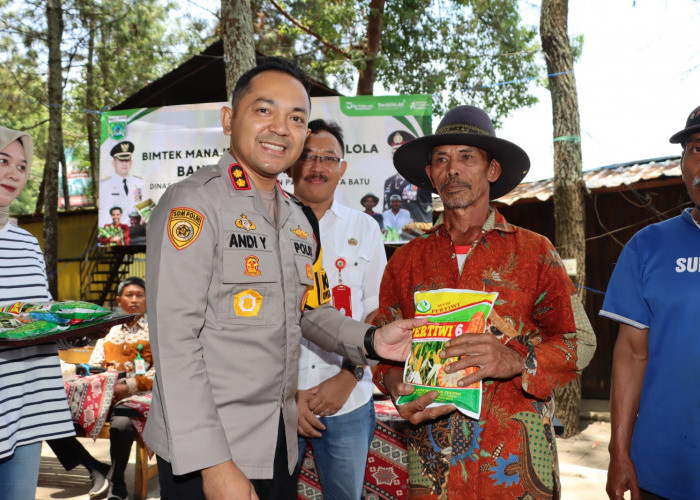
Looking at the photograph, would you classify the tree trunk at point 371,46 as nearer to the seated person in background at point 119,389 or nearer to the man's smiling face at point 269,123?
the seated person in background at point 119,389

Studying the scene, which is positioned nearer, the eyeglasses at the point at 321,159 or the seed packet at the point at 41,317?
the seed packet at the point at 41,317

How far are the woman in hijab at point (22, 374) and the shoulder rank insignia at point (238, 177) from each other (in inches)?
53.0

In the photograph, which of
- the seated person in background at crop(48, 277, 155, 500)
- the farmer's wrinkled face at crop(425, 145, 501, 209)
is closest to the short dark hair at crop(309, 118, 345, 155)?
the farmer's wrinkled face at crop(425, 145, 501, 209)

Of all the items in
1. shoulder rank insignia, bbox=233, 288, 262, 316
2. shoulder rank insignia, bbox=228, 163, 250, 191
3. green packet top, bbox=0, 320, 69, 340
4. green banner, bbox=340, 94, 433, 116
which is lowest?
green packet top, bbox=0, 320, 69, 340

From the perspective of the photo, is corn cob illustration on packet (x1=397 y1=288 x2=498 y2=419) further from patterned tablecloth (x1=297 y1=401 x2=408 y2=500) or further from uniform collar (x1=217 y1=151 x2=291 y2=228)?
patterned tablecloth (x1=297 y1=401 x2=408 y2=500)

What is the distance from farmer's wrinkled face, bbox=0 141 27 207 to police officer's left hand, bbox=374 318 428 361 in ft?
6.33

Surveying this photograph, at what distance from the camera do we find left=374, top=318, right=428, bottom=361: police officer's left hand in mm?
2236

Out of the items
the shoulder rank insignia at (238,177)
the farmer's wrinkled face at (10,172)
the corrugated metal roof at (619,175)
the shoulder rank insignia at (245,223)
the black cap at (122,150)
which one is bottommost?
the shoulder rank insignia at (245,223)

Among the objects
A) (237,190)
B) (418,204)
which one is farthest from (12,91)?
(237,190)

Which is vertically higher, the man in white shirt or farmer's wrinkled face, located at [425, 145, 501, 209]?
farmer's wrinkled face, located at [425, 145, 501, 209]

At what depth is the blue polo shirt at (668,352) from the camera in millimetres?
2166

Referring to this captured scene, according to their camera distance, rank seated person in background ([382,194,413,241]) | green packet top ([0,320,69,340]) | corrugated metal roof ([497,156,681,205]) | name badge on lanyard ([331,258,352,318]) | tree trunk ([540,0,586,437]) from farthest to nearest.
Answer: corrugated metal roof ([497,156,681,205]) → tree trunk ([540,0,586,437]) → seated person in background ([382,194,413,241]) → name badge on lanyard ([331,258,352,318]) → green packet top ([0,320,69,340])

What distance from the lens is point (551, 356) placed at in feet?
6.97

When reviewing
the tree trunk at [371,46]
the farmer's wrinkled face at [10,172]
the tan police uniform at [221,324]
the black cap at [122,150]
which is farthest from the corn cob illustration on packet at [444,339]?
the tree trunk at [371,46]
